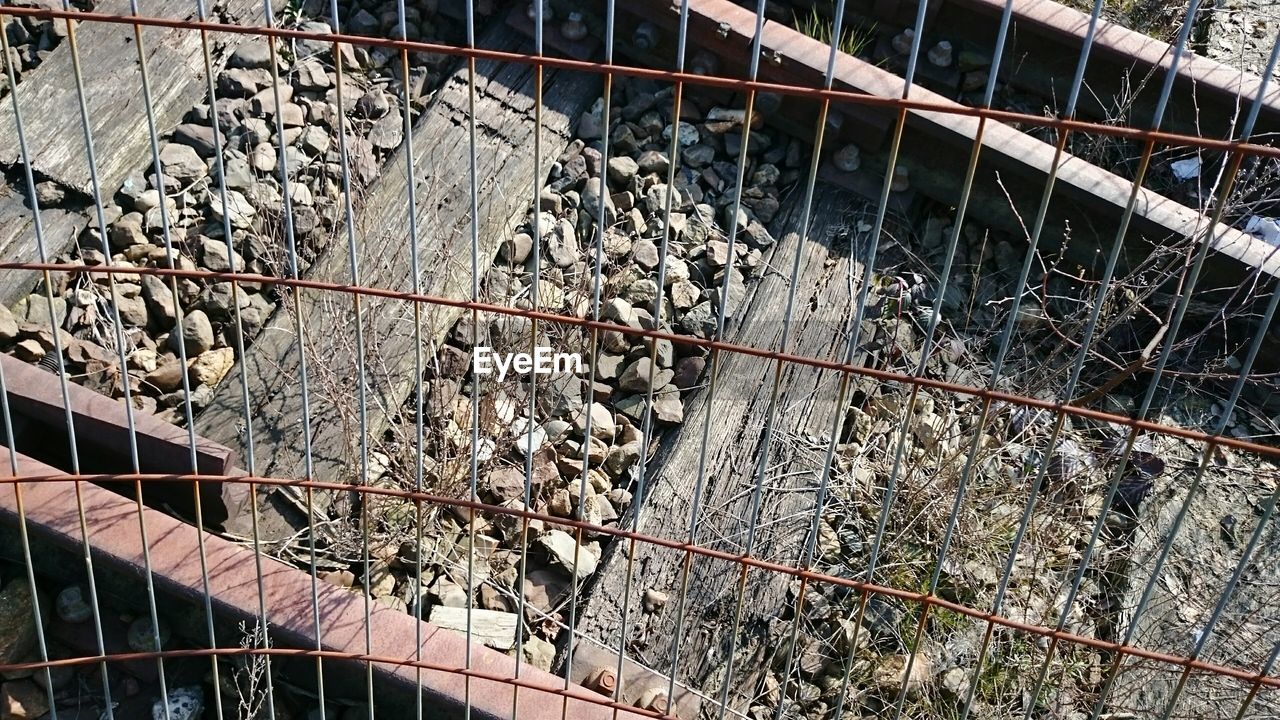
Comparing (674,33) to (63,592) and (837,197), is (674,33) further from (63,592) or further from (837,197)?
(63,592)

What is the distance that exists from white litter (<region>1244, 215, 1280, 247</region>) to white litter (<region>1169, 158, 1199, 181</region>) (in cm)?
32

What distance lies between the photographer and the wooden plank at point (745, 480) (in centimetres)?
464

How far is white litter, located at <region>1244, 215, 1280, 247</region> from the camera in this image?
568 cm

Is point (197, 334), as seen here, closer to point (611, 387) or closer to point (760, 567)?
point (611, 387)

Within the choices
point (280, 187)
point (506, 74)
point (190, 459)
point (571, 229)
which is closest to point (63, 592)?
point (190, 459)

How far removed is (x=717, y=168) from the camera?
19.2 feet

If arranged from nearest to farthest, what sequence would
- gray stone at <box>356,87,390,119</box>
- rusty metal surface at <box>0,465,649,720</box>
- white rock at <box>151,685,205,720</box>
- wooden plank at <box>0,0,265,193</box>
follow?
rusty metal surface at <box>0,465,649,720</box> → white rock at <box>151,685,205,720</box> → wooden plank at <box>0,0,265,193</box> → gray stone at <box>356,87,390,119</box>

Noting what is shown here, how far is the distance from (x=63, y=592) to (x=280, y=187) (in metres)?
1.79

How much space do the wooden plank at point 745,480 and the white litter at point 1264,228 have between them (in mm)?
1651

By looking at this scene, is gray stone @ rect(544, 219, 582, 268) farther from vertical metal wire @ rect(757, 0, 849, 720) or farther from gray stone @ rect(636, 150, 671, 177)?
vertical metal wire @ rect(757, 0, 849, 720)

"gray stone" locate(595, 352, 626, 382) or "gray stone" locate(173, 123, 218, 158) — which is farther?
"gray stone" locate(173, 123, 218, 158)

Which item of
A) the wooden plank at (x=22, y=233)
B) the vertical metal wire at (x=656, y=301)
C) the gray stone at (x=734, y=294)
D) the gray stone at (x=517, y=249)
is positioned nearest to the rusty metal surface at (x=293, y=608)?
the vertical metal wire at (x=656, y=301)

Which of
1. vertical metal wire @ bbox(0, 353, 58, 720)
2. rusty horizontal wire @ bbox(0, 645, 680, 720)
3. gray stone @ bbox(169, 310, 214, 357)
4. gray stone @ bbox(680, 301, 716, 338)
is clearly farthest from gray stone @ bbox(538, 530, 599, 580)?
vertical metal wire @ bbox(0, 353, 58, 720)

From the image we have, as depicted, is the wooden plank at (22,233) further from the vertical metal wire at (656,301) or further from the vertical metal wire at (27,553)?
the vertical metal wire at (656,301)
